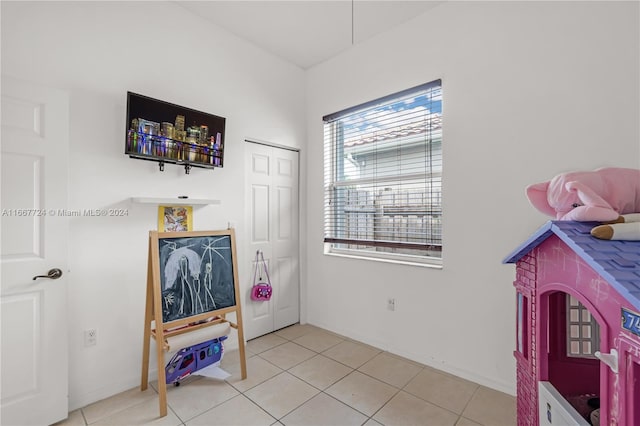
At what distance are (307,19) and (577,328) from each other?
3.00m

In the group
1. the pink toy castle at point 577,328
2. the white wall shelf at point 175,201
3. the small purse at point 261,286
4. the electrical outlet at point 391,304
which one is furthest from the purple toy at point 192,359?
the pink toy castle at point 577,328

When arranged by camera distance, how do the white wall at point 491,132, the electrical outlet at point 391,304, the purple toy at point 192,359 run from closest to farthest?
the white wall at point 491,132 < the purple toy at point 192,359 < the electrical outlet at point 391,304

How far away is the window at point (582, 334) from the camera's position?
136 centimetres

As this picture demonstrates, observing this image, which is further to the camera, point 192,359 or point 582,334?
point 192,359

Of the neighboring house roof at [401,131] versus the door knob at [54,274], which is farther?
the neighboring house roof at [401,131]

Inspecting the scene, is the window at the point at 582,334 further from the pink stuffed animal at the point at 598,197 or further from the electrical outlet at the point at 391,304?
the electrical outlet at the point at 391,304

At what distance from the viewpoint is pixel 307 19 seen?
109 inches

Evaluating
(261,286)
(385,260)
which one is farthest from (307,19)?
(261,286)

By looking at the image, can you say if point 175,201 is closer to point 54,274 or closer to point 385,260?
point 54,274

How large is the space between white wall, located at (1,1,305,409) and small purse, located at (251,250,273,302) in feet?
2.15

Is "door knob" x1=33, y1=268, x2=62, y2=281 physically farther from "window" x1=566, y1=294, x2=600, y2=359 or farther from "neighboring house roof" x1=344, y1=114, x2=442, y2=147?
"window" x1=566, y1=294, x2=600, y2=359

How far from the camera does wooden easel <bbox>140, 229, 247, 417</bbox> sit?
203 centimetres

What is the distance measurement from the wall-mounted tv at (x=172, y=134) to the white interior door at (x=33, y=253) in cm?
39

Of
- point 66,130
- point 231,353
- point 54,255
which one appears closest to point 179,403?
point 231,353
